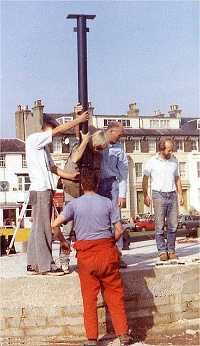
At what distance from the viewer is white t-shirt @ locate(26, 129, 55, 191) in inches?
277

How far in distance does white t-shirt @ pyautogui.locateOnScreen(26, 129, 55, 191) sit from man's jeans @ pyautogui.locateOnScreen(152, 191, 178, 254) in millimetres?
1919

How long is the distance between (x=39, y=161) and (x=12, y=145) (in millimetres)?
55999

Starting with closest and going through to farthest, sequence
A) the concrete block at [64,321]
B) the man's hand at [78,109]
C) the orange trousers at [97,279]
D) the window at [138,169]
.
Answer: the orange trousers at [97,279], the concrete block at [64,321], the man's hand at [78,109], the window at [138,169]

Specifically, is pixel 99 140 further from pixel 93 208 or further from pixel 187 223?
pixel 187 223

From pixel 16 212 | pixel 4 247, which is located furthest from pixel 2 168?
pixel 4 247

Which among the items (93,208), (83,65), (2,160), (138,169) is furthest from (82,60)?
(138,169)

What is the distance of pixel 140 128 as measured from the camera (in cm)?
6875

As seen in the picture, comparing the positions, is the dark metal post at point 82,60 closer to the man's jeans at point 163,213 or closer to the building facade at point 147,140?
the man's jeans at point 163,213

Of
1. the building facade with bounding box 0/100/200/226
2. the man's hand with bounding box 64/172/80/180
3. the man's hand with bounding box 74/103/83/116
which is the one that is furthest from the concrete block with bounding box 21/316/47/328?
the building facade with bounding box 0/100/200/226

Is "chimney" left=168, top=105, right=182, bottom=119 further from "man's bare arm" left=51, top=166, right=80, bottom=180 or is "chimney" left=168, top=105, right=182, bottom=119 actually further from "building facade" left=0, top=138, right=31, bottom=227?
"man's bare arm" left=51, top=166, right=80, bottom=180

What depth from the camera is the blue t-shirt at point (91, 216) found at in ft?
20.4

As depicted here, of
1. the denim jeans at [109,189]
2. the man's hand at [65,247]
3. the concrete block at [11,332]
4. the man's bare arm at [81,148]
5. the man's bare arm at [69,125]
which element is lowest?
the concrete block at [11,332]

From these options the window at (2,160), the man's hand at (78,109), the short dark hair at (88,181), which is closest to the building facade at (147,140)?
the window at (2,160)

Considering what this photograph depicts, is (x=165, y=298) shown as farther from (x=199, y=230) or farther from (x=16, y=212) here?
(x=16, y=212)
